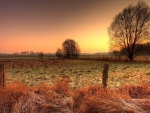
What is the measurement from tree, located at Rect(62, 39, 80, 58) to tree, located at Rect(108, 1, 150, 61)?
100 feet

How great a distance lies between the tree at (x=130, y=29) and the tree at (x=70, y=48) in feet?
100

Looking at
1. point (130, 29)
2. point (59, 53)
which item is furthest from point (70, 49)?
point (130, 29)

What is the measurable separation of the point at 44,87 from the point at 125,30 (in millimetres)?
27483

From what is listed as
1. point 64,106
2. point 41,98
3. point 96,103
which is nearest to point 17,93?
point 41,98

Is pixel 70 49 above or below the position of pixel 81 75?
above

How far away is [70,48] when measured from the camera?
58500mm

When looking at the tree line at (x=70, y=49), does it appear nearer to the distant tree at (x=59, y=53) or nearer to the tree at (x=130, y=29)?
the distant tree at (x=59, y=53)

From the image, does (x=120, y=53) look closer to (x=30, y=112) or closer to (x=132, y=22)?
(x=132, y=22)

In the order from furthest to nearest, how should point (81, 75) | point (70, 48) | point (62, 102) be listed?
point (70, 48), point (81, 75), point (62, 102)

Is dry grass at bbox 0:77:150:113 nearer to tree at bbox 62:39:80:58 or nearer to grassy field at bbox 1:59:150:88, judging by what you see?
grassy field at bbox 1:59:150:88

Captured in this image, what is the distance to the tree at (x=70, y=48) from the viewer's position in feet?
191

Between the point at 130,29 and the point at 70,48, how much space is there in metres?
34.1

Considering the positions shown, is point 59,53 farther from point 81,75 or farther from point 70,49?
point 81,75

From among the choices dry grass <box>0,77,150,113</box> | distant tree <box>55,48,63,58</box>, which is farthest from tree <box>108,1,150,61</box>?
distant tree <box>55,48,63,58</box>
